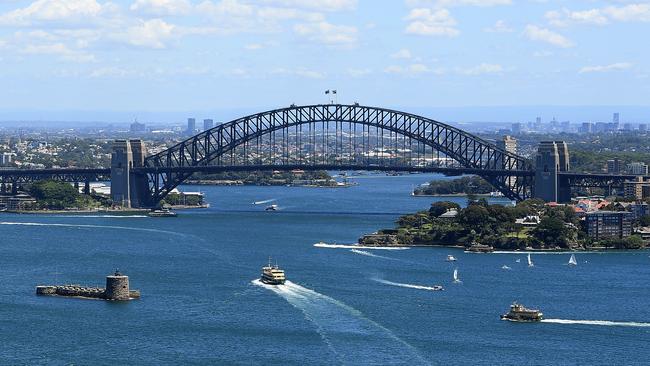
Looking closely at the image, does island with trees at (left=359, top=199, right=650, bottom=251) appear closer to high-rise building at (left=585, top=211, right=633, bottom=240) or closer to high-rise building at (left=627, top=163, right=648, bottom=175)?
high-rise building at (left=585, top=211, right=633, bottom=240)

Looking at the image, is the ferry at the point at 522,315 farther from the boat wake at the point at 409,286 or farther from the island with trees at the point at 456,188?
the island with trees at the point at 456,188

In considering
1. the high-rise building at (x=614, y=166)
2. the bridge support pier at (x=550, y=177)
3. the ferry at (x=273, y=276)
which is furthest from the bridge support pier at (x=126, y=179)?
the ferry at (x=273, y=276)

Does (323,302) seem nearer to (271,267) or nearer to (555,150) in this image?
(271,267)

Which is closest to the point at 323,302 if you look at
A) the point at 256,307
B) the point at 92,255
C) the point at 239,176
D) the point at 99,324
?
the point at 256,307

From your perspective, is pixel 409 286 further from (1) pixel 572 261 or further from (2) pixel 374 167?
(2) pixel 374 167

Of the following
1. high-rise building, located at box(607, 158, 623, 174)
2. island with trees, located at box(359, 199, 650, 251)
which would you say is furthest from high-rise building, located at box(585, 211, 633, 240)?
high-rise building, located at box(607, 158, 623, 174)

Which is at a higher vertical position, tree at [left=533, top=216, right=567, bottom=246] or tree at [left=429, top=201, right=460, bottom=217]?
tree at [left=429, top=201, right=460, bottom=217]

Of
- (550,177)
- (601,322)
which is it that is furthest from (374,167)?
(601,322)
